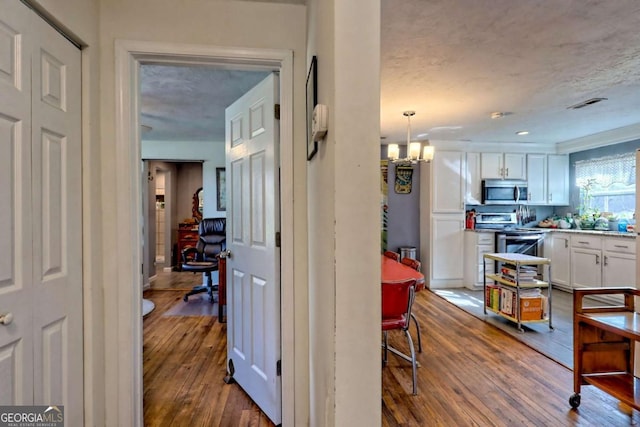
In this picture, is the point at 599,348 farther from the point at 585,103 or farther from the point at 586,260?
the point at 586,260

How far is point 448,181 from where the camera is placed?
5008mm

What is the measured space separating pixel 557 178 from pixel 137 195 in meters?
6.04

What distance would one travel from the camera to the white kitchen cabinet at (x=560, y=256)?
458 cm

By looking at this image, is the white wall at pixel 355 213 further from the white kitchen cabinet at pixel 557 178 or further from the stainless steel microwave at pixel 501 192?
the white kitchen cabinet at pixel 557 178

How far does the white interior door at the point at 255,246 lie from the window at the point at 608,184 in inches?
201

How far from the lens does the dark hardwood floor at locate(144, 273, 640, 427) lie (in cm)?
188

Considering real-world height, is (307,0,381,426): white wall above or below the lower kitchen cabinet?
above

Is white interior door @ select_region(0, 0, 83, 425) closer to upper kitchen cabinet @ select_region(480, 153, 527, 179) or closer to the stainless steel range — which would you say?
the stainless steel range

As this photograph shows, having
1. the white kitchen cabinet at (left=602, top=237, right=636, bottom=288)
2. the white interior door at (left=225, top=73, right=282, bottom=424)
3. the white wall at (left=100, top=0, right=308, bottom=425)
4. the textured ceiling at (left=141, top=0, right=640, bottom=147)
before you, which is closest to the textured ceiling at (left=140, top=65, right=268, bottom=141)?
the textured ceiling at (left=141, top=0, right=640, bottom=147)

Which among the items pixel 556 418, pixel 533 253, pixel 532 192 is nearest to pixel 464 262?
pixel 533 253

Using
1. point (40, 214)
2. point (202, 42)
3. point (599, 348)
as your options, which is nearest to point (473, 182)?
point (599, 348)

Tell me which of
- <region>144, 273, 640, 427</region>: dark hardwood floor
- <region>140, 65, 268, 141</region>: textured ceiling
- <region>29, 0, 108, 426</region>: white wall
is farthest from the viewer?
<region>140, 65, 268, 141</region>: textured ceiling

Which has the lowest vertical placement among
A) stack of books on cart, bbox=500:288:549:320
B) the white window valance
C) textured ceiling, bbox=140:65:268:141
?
stack of books on cart, bbox=500:288:549:320

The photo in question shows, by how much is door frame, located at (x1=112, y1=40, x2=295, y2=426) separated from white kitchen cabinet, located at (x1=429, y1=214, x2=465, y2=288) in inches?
148
